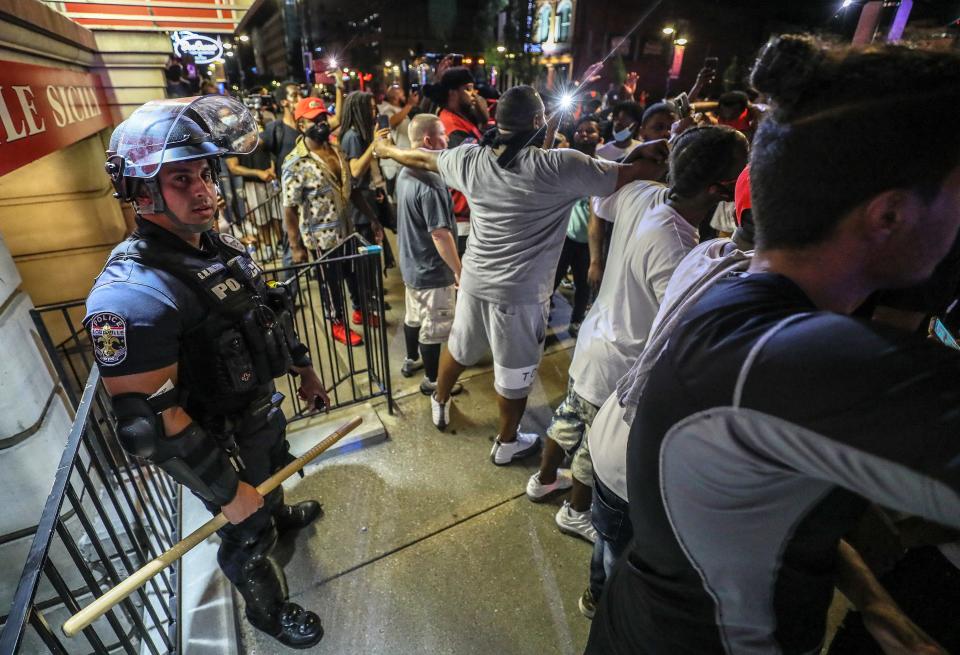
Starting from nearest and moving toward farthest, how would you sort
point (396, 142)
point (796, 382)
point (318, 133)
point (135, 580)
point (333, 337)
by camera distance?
point (796, 382) → point (135, 580) → point (318, 133) → point (333, 337) → point (396, 142)

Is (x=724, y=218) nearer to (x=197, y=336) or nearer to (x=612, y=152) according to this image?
(x=612, y=152)

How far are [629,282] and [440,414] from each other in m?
1.97

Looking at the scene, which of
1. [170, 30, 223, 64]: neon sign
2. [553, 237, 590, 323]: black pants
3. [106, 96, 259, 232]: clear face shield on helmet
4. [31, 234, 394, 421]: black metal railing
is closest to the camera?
[106, 96, 259, 232]: clear face shield on helmet

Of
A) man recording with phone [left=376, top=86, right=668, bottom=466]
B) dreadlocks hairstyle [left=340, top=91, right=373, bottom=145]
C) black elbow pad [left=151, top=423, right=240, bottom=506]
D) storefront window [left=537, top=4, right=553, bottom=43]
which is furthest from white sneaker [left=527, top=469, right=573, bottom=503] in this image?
storefront window [left=537, top=4, right=553, bottom=43]

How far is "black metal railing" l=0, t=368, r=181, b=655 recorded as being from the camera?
118 centimetres

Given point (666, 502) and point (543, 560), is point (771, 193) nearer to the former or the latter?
point (666, 502)

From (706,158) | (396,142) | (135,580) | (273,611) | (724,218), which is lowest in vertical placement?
(273,611)

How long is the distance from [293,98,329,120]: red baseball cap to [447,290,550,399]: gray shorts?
10.2 feet

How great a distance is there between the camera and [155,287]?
64.5 inches

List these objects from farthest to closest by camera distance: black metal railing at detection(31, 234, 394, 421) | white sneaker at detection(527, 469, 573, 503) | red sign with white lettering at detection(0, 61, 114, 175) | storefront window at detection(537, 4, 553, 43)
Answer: storefront window at detection(537, 4, 553, 43), white sneaker at detection(527, 469, 573, 503), black metal railing at detection(31, 234, 394, 421), red sign with white lettering at detection(0, 61, 114, 175)

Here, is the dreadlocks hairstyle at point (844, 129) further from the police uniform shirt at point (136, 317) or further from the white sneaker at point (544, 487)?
the white sneaker at point (544, 487)

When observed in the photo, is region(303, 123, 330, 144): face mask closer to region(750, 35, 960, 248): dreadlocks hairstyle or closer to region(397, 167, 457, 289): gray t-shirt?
region(397, 167, 457, 289): gray t-shirt

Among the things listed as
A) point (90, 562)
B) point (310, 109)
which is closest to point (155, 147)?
point (90, 562)

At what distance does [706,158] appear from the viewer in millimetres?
1868
